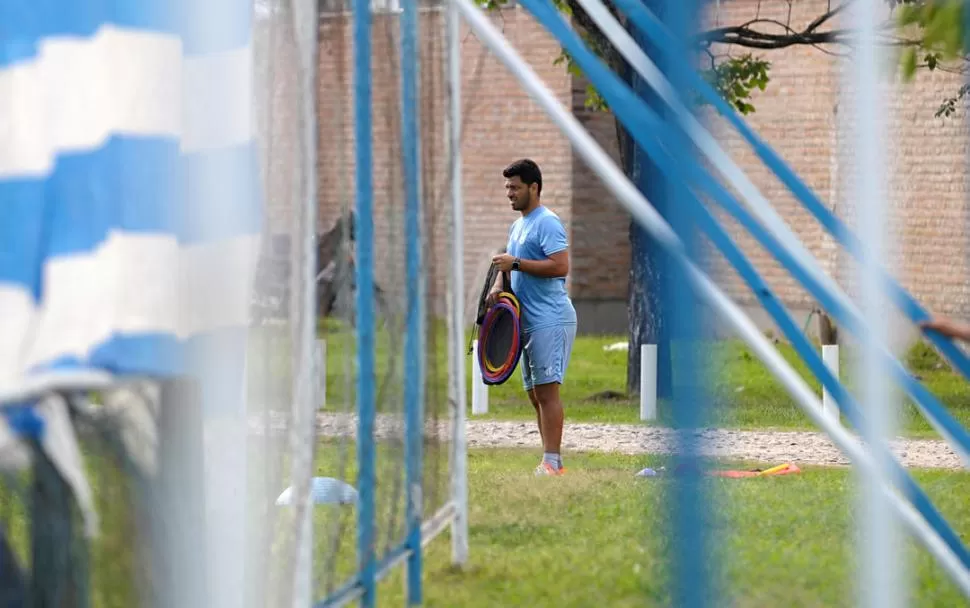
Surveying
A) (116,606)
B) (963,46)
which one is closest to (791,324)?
(963,46)

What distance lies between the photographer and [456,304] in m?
6.32

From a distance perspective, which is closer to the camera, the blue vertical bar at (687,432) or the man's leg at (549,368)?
the blue vertical bar at (687,432)

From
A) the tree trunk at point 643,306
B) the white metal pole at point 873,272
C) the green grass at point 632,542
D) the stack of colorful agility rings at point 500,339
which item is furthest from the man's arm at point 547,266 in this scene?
the white metal pole at point 873,272

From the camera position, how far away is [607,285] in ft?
67.3

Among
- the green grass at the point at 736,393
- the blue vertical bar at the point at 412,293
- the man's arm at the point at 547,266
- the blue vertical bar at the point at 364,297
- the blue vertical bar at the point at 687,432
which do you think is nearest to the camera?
the blue vertical bar at the point at 687,432

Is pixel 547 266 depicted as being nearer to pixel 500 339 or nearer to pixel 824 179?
pixel 500 339

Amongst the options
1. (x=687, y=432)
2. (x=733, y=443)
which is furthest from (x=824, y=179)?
(x=687, y=432)

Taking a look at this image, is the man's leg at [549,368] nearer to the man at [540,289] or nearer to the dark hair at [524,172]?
the man at [540,289]

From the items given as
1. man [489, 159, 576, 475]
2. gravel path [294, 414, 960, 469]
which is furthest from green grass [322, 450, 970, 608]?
gravel path [294, 414, 960, 469]

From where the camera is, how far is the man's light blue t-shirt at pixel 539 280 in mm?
8555

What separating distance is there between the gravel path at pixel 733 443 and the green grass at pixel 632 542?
0.68m

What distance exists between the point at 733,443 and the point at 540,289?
2857mm

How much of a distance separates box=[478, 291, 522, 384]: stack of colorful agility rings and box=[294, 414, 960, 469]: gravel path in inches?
53.9

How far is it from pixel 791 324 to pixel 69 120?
190cm
